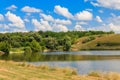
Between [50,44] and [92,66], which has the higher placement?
[50,44]

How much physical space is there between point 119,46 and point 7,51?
97.7 metres

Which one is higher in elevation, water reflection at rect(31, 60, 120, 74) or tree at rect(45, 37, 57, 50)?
tree at rect(45, 37, 57, 50)

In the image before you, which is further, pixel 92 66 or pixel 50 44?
pixel 50 44

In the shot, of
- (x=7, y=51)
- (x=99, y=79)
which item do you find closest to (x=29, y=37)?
(x=7, y=51)

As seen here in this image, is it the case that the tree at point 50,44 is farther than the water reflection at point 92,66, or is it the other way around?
the tree at point 50,44

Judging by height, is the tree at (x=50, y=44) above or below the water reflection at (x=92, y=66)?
above

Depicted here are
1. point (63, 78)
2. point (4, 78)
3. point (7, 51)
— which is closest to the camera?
point (4, 78)

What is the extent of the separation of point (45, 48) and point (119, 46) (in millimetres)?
58531

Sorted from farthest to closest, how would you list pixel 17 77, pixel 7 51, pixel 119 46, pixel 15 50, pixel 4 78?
pixel 119 46
pixel 15 50
pixel 7 51
pixel 17 77
pixel 4 78

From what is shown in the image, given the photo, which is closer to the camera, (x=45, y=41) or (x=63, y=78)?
(x=63, y=78)

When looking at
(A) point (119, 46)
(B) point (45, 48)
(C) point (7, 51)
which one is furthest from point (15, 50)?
(A) point (119, 46)

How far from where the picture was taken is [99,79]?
26.2 meters

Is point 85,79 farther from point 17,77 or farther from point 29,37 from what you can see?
point 29,37

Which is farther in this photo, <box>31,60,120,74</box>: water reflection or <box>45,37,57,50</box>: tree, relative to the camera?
<box>45,37,57,50</box>: tree
